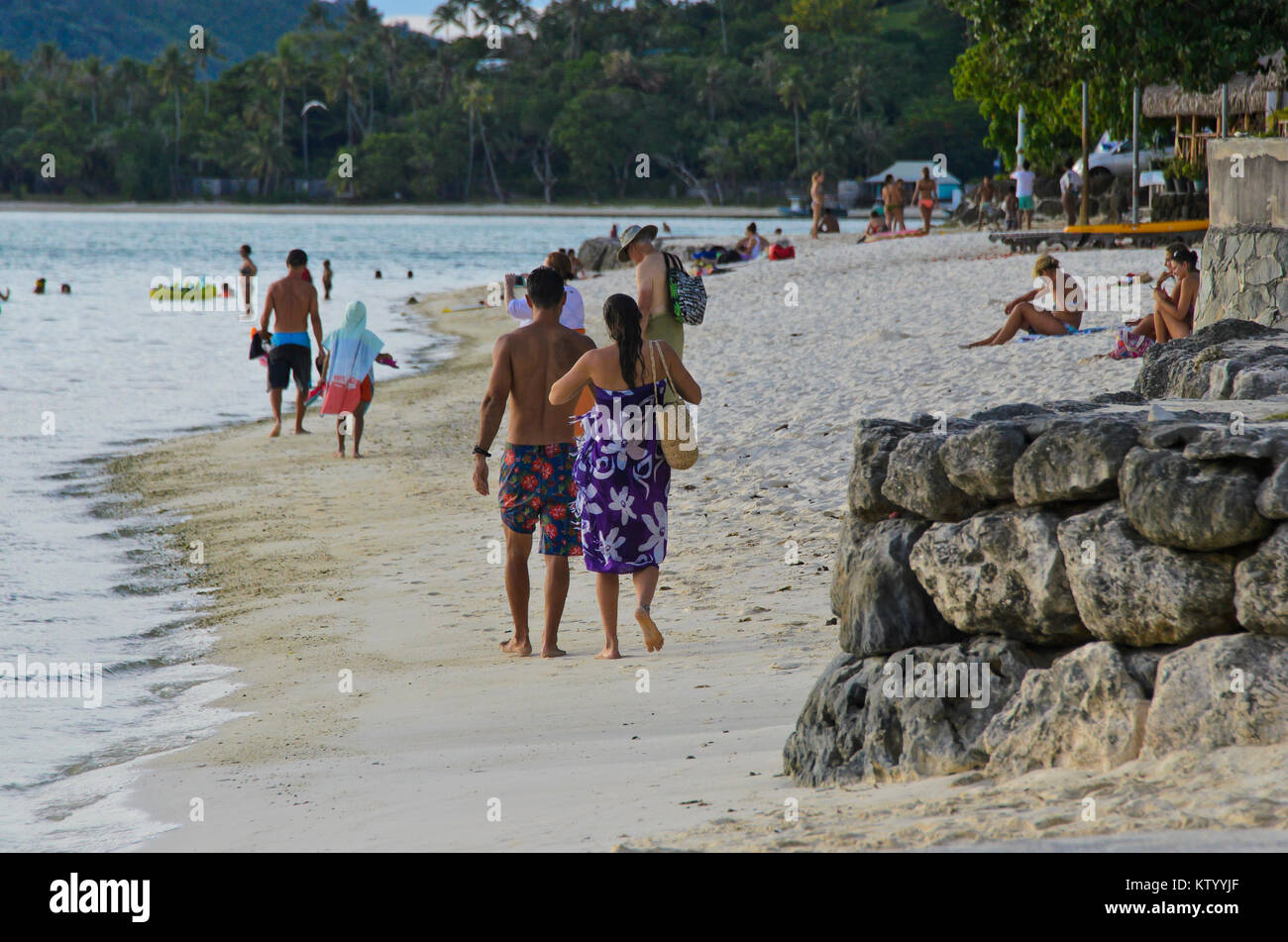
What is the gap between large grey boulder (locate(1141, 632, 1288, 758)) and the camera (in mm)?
2848

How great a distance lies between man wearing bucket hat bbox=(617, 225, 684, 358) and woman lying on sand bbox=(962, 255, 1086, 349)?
594 cm

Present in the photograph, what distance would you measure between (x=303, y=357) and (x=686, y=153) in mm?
93687

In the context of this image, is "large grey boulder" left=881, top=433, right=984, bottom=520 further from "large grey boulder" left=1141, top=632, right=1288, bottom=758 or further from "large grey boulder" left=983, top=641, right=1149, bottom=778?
"large grey boulder" left=1141, top=632, right=1288, bottom=758

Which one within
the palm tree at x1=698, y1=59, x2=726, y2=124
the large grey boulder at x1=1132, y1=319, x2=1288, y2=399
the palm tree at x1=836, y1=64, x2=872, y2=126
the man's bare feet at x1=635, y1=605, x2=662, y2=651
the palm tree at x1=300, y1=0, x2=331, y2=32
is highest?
the palm tree at x1=300, y1=0, x2=331, y2=32

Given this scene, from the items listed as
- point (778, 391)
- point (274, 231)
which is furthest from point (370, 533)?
point (274, 231)

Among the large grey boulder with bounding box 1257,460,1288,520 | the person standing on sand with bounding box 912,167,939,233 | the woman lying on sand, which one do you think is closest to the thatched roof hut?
the woman lying on sand

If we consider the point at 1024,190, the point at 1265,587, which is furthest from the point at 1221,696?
the point at 1024,190

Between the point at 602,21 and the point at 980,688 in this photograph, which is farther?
the point at 602,21

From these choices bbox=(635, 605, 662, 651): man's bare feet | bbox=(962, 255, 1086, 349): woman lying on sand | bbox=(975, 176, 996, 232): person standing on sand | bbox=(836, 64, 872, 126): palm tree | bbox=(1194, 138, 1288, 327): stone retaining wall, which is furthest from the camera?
bbox=(836, 64, 872, 126): palm tree

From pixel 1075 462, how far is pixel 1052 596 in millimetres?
341

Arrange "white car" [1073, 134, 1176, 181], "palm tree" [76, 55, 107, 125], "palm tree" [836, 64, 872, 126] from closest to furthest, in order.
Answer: "white car" [1073, 134, 1176, 181] → "palm tree" [836, 64, 872, 126] → "palm tree" [76, 55, 107, 125]

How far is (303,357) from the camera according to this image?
1135cm
